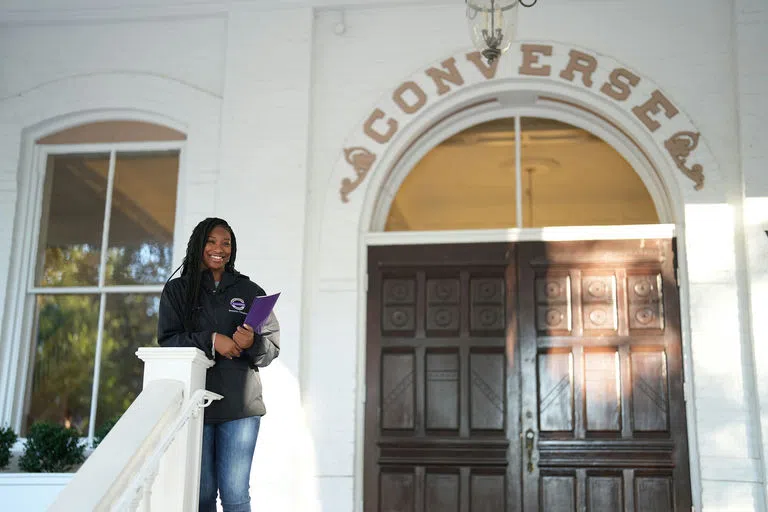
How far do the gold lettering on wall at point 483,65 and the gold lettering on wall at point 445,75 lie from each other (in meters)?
0.12

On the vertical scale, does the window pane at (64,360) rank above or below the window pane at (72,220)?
below

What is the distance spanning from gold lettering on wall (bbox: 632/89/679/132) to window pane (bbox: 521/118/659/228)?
393 mm

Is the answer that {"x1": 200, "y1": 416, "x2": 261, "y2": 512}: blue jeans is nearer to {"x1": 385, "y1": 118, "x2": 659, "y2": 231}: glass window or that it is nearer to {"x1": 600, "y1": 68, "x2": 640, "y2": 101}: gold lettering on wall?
{"x1": 385, "y1": 118, "x2": 659, "y2": 231}: glass window

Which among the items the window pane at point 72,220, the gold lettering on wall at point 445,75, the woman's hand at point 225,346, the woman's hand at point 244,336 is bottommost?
the woman's hand at point 225,346

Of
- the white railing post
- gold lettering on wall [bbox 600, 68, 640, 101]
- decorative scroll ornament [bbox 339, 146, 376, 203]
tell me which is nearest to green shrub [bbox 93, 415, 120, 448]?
decorative scroll ornament [bbox 339, 146, 376, 203]

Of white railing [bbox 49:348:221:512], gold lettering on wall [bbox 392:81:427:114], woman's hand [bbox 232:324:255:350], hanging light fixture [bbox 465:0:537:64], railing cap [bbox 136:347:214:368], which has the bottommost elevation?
white railing [bbox 49:348:221:512]

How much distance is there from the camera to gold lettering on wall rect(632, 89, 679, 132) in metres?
5.86

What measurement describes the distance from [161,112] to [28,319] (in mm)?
1723

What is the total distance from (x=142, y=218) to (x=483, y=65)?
2.58 metres

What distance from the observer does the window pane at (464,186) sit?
→ 614 centimetres

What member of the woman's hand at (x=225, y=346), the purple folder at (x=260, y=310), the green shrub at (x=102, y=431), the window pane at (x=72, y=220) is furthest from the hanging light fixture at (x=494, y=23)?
the window pane at (x=72, y=220)

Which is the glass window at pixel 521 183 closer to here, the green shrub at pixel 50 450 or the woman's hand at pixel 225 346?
the green shrub at pixel 50 450

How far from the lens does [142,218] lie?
253 inches

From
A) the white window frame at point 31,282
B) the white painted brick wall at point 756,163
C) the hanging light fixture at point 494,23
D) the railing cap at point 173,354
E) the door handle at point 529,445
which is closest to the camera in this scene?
the railing cap at point 173,354
